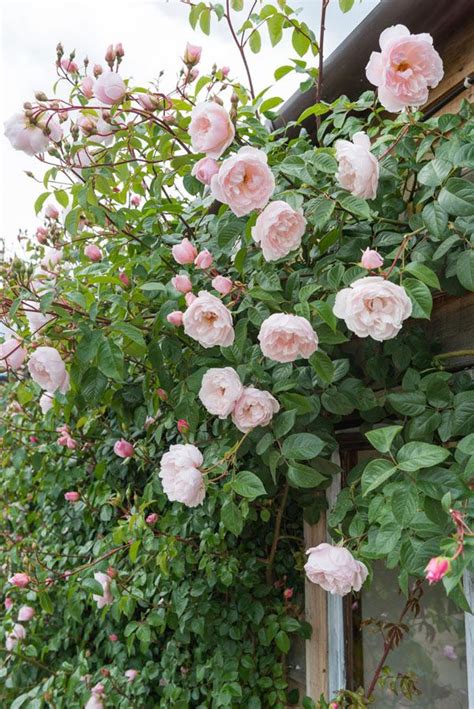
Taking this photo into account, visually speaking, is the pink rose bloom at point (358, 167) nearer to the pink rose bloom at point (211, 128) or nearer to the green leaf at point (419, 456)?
the pink rose bloom at point (211, 128)

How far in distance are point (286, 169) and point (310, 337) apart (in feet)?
1.08

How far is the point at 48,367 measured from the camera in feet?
4.10

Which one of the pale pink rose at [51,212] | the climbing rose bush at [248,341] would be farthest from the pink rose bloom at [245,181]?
the pale pink rose at [51,212]

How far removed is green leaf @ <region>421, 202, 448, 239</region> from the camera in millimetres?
1002

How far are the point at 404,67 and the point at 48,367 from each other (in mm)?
877

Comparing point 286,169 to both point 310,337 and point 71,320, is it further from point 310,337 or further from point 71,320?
point 71,320

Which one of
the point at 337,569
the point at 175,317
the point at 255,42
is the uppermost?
the point at 255,42

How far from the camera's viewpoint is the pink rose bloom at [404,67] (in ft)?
3.06

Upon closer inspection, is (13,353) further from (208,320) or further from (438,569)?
(438,569)


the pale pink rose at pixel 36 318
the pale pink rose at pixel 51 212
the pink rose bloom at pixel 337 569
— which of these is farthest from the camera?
the pale pink rose at pixel 51 212

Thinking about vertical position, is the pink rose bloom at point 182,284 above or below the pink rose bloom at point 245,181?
below

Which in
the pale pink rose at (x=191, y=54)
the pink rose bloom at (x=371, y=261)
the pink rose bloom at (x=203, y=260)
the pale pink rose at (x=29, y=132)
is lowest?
the pink rose bloom at (x=371, y=261)

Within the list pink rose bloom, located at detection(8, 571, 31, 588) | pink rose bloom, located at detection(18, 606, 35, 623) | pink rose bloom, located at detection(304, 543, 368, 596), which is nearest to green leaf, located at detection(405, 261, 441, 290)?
pink rose bloom, located at detection(304, 543, 368, 596)

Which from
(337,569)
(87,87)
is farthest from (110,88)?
(337,569)
